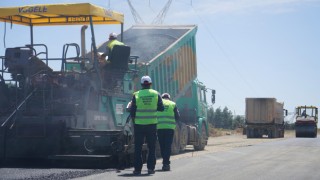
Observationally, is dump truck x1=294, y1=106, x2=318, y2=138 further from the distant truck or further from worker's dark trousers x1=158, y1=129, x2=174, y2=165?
worker's dark trousers x1=158, y1=129, x2=174, y2=165

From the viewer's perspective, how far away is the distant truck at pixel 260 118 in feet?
139

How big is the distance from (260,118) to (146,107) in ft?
107

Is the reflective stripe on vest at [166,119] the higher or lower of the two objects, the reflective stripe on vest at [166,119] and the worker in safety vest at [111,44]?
the lower

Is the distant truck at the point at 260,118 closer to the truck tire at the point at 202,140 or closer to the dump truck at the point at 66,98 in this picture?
the truck tire at the point at 202,140

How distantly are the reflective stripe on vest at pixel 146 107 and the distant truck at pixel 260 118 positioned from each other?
32409 mm

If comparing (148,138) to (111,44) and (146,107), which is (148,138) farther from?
(111,44)

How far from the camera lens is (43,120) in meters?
11.6

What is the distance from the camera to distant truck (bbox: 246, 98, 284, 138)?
139ft

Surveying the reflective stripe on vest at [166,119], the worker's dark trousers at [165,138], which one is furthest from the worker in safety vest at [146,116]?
the reflective stripe on vest at [166,119]

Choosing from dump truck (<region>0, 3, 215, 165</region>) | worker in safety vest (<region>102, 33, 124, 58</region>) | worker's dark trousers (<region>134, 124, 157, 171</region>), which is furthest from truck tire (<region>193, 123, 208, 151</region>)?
worker's dark trousers (<region>134, 124, 157, 171</region>)

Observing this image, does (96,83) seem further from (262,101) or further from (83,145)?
(262,101)

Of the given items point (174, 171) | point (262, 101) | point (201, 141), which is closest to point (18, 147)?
point (174, 171)

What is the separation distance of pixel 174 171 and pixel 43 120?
2.80 metres

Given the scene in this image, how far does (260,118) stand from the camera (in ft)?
139
